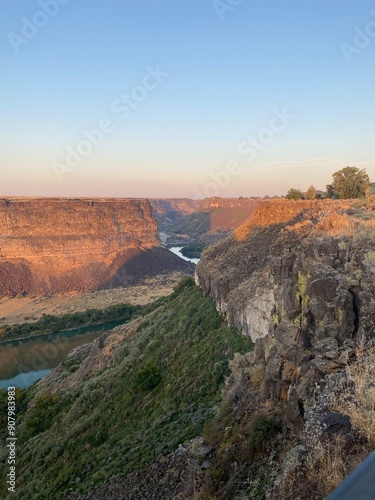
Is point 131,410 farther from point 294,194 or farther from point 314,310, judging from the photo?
point 294,194

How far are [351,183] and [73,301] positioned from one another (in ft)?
186

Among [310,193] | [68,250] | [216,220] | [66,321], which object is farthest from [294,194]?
[216,220]

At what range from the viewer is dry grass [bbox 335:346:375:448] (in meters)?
4.45

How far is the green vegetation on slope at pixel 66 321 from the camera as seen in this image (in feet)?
165

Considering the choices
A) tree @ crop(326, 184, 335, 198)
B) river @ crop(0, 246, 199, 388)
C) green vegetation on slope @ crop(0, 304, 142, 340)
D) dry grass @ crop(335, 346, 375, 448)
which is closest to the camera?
dry grass @ crop(335, 346, 375, 448)

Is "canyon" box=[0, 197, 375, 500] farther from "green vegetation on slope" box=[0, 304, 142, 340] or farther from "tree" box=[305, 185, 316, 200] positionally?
"green vegetation on slope" box=[0, 304, 142, 340]

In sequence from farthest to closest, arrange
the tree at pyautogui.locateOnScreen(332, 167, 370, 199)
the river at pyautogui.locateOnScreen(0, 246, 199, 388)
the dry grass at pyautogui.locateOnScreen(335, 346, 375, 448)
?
the river at pyautogui.locateOnScreen(0, 246, 199, 388) → the tree at pyautogui.locateOnScreen(332, 167, 370, 199) → the dry grass at pyautogui.locateOnScreen(335, 346, 375, 448)

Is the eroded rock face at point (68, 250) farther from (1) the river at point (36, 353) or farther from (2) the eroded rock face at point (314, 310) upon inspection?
(2) the eroded rock face at point (314, 310)

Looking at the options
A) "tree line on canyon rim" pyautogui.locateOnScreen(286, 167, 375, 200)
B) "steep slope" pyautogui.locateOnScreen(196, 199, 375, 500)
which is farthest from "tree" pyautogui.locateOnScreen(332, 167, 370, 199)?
"steep slope" pyautogui.locateOnScreen(196, 199, 375, 500)

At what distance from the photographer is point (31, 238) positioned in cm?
8144

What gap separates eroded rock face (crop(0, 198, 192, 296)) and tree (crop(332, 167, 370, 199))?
194 ft

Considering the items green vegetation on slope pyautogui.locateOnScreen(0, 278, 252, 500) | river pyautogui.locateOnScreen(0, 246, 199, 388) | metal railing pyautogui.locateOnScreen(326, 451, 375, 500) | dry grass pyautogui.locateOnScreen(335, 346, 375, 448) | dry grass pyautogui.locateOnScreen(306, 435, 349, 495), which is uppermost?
metal railing pyautogui.locateOnScreen(326, 451, 375, 500)

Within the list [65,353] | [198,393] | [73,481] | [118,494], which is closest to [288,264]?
[198,393]

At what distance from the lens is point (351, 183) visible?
2964cm
